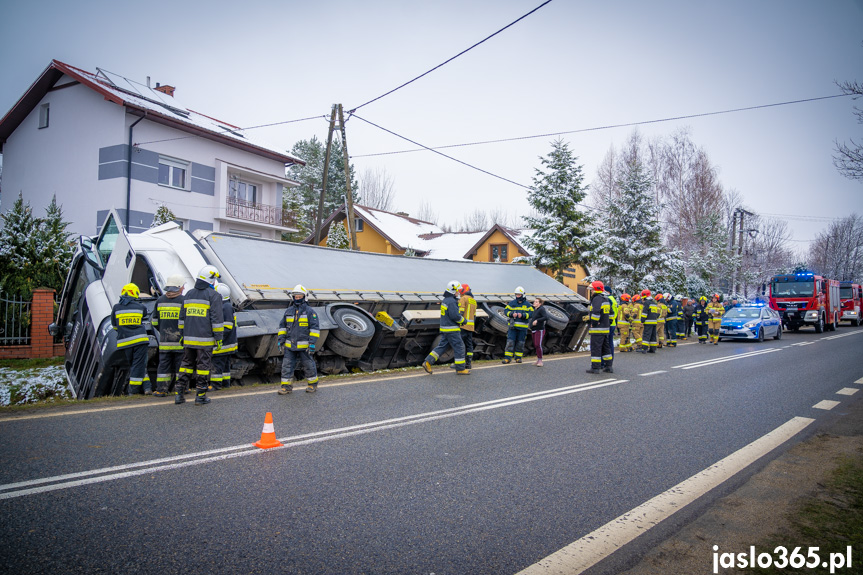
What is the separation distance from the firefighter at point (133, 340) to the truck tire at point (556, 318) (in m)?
9.11

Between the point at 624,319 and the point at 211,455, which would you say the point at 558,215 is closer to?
the point at 624,319

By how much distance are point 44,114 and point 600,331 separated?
2745 centimetres

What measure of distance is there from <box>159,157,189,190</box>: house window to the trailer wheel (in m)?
17.7

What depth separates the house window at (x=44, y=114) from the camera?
2502 centimetres

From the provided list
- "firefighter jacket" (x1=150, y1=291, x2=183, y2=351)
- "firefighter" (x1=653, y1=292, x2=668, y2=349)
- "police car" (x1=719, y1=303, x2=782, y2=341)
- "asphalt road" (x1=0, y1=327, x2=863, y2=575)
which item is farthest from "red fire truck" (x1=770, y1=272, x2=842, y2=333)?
"firefighter jacket" (x1=150, y1=291, x2=183, y2=351)

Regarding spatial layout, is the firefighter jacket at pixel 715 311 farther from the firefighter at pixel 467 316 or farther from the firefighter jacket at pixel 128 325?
the firefighter jacket at pixel 128 325

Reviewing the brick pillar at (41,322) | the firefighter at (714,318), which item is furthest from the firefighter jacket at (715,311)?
the brick pillar at (41,322)

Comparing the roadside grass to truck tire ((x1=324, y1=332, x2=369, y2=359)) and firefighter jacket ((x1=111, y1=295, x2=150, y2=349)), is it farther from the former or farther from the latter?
firefighter jacket ((x1=111, y1=295, x2=150, y2=349))

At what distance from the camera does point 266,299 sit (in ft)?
30.5

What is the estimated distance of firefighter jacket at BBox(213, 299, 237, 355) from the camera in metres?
7.92

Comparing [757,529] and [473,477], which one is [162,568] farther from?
[757,529]

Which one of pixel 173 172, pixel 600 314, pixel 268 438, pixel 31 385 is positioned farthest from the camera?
pixel 173 172

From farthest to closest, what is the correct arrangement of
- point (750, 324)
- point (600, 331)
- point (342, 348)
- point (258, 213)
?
point (258, 213), point (750, 324), point (600, 331), point (342, 348)

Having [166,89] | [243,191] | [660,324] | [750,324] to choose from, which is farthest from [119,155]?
[750,324]
